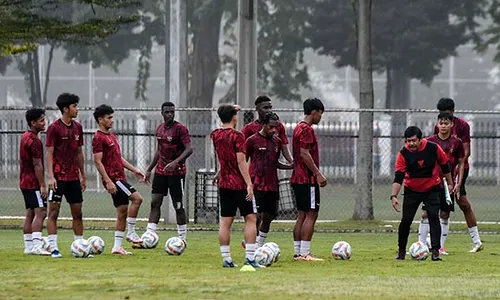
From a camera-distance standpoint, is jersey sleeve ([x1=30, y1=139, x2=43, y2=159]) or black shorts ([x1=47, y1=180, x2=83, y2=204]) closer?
black shorts ([x1=47, y1=180, x2=83, y2=204])

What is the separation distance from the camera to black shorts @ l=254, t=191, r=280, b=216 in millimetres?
19328

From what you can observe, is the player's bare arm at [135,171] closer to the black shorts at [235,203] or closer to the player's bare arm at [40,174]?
the player's bare arm at [40,174]

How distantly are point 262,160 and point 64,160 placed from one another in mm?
A: 2641

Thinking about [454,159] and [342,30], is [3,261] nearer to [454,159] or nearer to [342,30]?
[454,159]

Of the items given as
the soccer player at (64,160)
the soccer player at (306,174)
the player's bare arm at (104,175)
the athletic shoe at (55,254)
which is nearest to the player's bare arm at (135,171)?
the player's bare arm at (104,175)

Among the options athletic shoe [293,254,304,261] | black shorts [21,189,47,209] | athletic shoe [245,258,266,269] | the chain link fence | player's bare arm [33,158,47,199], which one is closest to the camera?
athletic shoe [245,258,266,269]

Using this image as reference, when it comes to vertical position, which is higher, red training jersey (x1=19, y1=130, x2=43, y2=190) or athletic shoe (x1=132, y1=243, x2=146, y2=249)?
red training jersey (x1=19, y1=130, x2=43, y2=190)

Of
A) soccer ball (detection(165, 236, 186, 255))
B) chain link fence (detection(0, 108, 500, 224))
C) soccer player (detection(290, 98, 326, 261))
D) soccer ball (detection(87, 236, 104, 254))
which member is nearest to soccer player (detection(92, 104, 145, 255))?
soccer ball (detection(87, 236, 104, 254))

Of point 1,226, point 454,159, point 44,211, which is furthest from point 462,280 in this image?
point 1,226

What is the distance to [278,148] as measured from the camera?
19.4 metres

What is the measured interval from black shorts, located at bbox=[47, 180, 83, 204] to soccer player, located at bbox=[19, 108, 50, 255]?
9.1 inches

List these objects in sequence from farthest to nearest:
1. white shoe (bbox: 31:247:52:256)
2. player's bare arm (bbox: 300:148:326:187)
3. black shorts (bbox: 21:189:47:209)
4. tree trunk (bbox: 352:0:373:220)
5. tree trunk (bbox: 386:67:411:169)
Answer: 1. tree trunk (bbox: 386:67:411:169)
2. tree trunk (bbox: 352:0:373:220)
3. black shorts (bbox: 21:189:47:209)
4. white shoe (bbox: 31:247:52:256)
5. player's bare arm (bbox: 300:148:326:187)

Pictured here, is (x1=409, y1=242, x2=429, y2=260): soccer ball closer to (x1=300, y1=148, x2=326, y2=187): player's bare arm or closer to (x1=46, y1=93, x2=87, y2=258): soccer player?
(x1=300, y1=148, x2=326, y2=187): player's bare arm

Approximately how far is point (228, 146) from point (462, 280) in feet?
10.3
